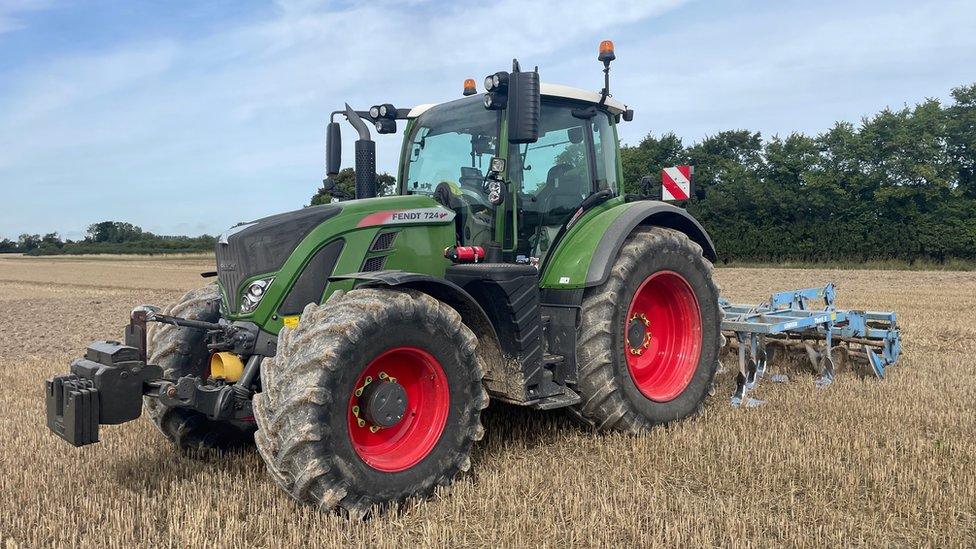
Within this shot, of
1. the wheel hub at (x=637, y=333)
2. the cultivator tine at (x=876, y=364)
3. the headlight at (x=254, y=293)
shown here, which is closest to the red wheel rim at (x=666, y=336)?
the wheel hub at (x=637, y=333)

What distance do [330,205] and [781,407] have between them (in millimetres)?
3900

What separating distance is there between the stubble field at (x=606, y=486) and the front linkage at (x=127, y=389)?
1.57 feet

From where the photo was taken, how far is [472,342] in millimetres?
3957

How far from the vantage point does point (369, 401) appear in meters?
3.71

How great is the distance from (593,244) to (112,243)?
8709 centimetres

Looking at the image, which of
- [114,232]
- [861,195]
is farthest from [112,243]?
[861,195]

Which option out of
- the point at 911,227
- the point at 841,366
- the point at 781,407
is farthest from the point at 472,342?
the point at 911,227

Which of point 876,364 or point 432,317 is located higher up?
point 432,317

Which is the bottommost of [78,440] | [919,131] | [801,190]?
[78,440]

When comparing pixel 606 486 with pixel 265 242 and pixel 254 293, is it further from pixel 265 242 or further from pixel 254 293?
pixel 265 242

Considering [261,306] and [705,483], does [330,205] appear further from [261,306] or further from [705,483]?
[705,483]

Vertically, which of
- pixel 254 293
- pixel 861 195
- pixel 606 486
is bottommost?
pixel 606 486

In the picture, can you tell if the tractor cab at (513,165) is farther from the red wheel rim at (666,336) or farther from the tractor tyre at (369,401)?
the tractor tyre at (369,401)

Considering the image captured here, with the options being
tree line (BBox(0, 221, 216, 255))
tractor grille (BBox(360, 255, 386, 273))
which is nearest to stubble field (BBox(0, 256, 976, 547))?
tractor grille (BBox(360, 255, 386, 273))
